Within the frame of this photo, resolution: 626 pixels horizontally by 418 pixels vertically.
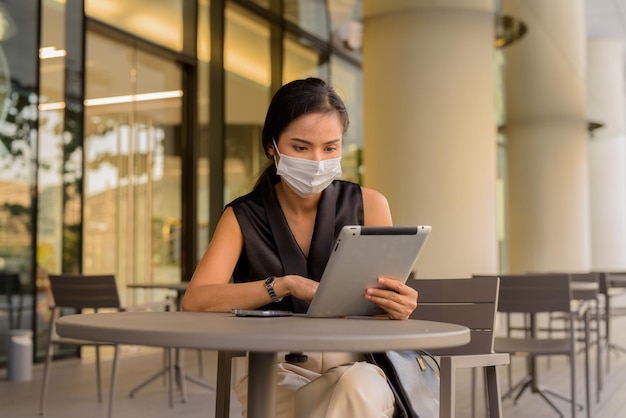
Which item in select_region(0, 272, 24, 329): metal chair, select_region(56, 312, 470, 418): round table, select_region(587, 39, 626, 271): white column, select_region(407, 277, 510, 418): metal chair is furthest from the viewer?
select_region(587, 39, 626, 271): white column

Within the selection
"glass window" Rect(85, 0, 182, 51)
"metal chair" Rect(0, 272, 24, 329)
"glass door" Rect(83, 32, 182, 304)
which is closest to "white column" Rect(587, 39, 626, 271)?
"glass window" Rect(85, 0, 182, 51)

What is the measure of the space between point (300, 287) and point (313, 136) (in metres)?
0.45

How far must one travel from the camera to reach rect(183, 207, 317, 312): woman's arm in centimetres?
181

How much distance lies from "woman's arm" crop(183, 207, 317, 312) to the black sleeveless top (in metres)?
0.03

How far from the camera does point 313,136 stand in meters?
2.06

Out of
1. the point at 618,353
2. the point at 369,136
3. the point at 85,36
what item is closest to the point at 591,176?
the point at 618,353

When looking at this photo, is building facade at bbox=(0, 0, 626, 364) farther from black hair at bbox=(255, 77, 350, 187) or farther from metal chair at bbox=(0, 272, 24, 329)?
black hair at bbox=(255, 77, 350, 187)

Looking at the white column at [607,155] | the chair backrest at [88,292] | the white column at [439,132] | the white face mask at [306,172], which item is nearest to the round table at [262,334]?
the white face mask at [306,172]

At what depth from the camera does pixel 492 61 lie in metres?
7.38

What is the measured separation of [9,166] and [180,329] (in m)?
5.41

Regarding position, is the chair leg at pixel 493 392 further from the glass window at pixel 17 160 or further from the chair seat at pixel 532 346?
the glass window at pixel 17 160

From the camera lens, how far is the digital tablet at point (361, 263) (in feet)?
5.25

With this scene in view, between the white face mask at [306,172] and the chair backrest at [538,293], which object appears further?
the chair backrest at [538,293]

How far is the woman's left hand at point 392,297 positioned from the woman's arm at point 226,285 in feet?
0.46
